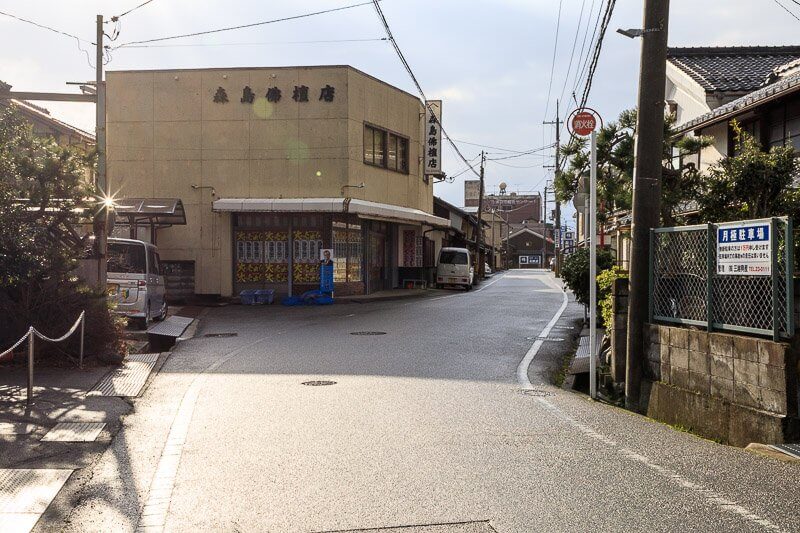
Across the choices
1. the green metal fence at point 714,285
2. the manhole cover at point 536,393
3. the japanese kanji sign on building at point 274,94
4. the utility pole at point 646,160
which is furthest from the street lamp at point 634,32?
the japanese kanji sign on building at point 274,94

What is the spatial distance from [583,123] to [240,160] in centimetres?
1796

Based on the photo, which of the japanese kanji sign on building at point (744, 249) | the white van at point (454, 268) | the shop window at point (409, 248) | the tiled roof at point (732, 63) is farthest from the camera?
the white van at point (454, 268)

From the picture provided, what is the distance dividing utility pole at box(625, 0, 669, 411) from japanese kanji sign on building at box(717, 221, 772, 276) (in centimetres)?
140

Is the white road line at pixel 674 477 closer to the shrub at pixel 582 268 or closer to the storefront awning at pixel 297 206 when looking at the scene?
the shrub at pixel 582 268

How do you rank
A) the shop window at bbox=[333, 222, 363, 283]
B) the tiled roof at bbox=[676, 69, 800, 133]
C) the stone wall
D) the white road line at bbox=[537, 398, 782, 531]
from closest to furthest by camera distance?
1. the white road line at bbox=[537, 398, 782, 531]
2. the stone wall
3. the tiled roof at bbox=[676, 69, 800, 133]
4. the shop window at bbox=[333, 222, 363, 283]

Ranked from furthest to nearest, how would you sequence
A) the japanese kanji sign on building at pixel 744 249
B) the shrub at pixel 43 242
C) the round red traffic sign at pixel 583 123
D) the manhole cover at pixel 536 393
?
the shrub at pixel 43 242 < the round red traffic sign at pixel 583 123 < the manhole cover at pixel 536 393 < the japanese kanji sign on building at pixel 744 249

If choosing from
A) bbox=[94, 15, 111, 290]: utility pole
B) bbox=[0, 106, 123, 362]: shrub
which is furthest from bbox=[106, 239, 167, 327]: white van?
bbox=[0, 106, 123, 362]: shrub

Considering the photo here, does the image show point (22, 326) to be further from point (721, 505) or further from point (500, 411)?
point (721, 505)

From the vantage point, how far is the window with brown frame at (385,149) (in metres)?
27.3

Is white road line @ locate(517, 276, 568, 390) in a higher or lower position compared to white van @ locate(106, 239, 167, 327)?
lower

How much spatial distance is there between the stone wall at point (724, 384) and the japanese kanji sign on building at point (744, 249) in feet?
2.15

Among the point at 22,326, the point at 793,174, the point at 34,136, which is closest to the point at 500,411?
the point at 793,174

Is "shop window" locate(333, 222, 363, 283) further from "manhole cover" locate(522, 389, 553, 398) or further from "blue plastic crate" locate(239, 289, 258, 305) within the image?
"manhole cover" locate(522, 389, 553, 398)

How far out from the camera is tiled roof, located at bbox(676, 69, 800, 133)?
41.1 feet
